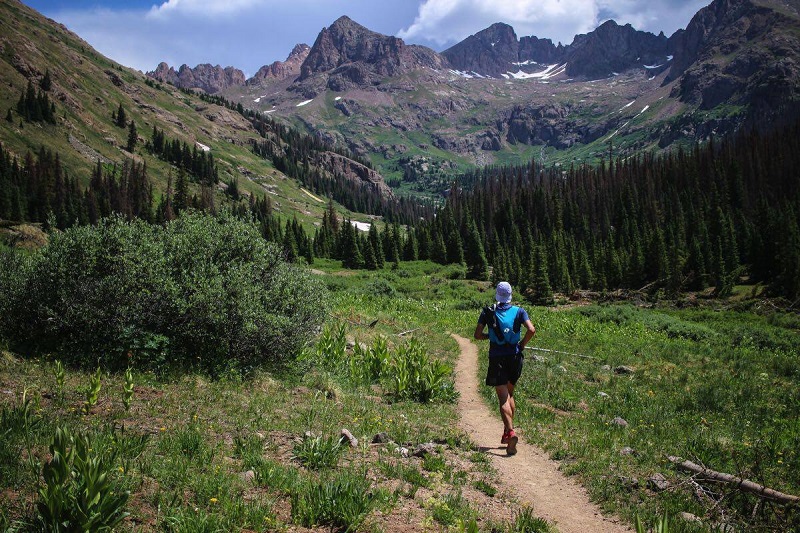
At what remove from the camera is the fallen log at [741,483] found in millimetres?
5918

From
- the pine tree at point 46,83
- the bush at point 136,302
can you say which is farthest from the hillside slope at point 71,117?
the bush at point 136,302

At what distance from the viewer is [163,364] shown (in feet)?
39.5

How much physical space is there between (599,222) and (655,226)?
2712 cm

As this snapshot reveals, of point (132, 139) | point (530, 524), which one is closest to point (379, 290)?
point (530, 524)

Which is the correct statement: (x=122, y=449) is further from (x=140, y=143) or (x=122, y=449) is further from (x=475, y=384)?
(x=140, y=143)

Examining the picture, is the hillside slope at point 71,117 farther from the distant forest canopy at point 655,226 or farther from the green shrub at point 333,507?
the green shrub at point 333,507

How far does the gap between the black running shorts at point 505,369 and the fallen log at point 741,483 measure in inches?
127

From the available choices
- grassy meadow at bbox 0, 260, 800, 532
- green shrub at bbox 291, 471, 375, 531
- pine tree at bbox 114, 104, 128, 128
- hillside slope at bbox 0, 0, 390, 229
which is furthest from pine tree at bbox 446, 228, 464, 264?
pine tree at bbox 114, 104, 128, 128

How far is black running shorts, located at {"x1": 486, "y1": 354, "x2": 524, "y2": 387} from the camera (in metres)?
9.37

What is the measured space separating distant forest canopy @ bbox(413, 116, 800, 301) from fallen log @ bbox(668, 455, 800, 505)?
192 feet

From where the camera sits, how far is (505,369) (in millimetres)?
9422

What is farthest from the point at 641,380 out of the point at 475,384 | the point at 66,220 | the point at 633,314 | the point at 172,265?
the point at 66,220

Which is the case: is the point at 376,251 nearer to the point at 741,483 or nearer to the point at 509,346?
the point at 509,346

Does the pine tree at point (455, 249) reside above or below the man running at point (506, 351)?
above
